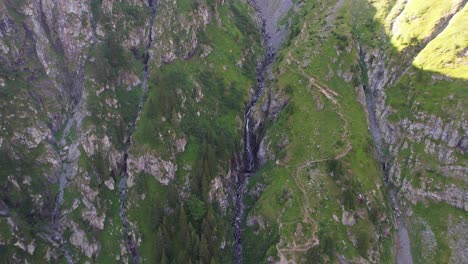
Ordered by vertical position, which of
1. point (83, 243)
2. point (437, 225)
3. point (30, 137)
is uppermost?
point (30, 137)

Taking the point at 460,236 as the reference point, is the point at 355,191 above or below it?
above

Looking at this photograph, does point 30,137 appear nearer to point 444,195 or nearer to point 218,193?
point 218,193

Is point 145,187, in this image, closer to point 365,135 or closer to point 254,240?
point 254,240

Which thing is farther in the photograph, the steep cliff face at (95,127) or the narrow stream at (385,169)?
the steep cliff face at (95,127)

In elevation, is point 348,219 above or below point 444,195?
below

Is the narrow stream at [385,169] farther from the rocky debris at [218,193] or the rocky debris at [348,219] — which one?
the rocky debris at [218,193]

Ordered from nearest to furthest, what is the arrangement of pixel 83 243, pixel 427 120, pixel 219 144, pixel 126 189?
pixel 83 243, pixel 126 189, pixel 427 120, pixel 219 144

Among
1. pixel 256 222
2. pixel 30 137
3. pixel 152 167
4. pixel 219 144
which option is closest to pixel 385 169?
pixel 256 222

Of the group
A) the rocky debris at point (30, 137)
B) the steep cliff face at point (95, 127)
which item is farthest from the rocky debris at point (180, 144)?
the rocky debris at point (30, 137)

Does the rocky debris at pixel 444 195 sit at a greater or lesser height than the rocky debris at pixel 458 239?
greater

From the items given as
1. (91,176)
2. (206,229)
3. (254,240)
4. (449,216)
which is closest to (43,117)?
(91,176)

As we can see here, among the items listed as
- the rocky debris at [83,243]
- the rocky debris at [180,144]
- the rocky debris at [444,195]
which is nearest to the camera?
the rocky debris at [83,243]
